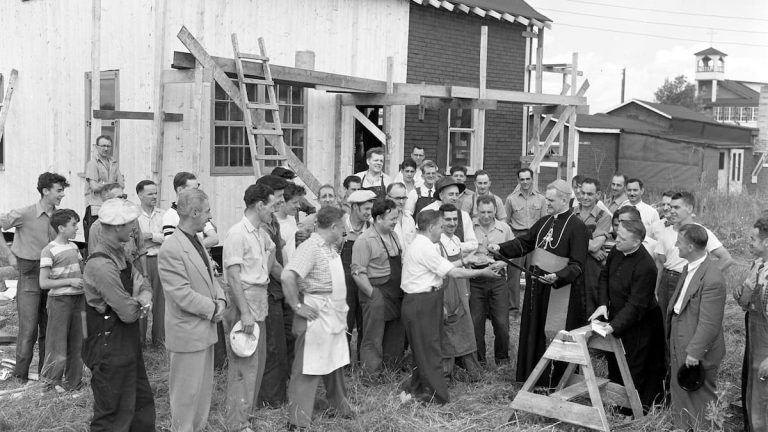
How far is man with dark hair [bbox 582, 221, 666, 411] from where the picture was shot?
647 centimetres

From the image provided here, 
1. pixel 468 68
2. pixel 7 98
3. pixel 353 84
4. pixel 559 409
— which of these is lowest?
pixel 559 409

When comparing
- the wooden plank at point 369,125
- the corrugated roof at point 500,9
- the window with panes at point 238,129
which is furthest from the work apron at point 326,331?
the corrugated roof at point 500,9

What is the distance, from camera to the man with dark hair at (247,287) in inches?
228

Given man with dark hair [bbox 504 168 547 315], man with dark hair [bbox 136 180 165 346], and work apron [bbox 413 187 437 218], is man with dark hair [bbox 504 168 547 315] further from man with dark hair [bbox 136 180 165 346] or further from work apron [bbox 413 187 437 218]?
Result: man with dark hair [bbox 136 180 165 346]

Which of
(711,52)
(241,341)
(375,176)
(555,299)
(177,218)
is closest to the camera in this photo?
(241,341)

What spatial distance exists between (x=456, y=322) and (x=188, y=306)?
281cm

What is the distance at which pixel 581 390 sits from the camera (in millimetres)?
6430

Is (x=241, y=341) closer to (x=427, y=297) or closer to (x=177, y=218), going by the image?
(x=427, y=297)

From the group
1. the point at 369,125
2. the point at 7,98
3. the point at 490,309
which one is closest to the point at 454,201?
the point at 490,309

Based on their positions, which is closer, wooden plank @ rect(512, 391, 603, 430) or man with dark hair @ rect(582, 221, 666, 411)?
wooden plank @ rect(512, 391, 603, 430)

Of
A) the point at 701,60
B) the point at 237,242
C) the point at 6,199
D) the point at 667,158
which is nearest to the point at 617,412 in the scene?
the point at 237,242

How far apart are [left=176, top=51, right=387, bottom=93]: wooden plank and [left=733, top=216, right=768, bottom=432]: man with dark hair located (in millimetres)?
6757

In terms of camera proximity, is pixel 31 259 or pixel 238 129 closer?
pixel 31 259

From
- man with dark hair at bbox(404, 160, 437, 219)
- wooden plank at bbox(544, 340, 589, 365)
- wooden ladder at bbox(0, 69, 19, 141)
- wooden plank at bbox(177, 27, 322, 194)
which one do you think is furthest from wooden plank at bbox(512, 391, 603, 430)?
wooden ladder at bbox(0, 69, 19, 141)
